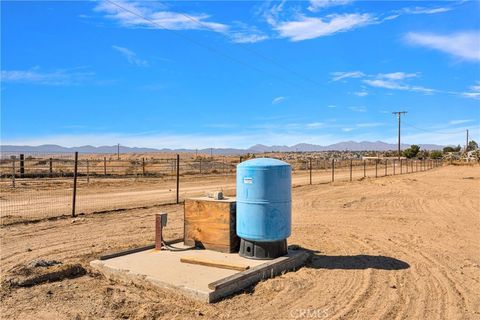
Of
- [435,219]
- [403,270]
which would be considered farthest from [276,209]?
[435,219]

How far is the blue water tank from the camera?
6.92 m

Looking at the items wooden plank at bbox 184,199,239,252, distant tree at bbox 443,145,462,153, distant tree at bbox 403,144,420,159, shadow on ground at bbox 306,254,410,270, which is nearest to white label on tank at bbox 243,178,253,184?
wooden plank at bbox 184,199,239,252

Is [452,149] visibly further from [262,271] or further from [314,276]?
[262,271]

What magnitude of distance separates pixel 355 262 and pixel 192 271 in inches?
113

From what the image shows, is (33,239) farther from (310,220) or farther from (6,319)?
(310,220)

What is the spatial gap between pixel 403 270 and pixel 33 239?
7460 mm

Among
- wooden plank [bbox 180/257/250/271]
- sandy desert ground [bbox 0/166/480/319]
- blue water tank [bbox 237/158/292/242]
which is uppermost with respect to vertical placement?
blue water tank [bbox 237/158/292/242]

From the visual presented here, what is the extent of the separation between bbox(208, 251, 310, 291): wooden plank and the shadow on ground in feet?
0.87

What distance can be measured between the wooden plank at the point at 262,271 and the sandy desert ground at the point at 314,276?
0.46 feet

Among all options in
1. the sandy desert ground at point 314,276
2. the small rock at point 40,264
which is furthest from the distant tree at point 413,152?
the small rock at point 40,264

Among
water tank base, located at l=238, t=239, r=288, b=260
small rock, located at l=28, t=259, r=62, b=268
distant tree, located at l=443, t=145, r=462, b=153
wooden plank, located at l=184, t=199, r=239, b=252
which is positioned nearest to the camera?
small rock, located at l=28, t=259, r=62, b=268

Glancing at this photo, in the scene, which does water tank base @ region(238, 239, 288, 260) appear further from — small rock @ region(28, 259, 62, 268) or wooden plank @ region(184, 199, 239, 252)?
small rock @ region(28, 259, 62, 268)

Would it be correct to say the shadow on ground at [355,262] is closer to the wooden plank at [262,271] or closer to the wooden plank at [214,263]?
the wooden plank at [262,271]

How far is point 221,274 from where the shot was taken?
644 cm
